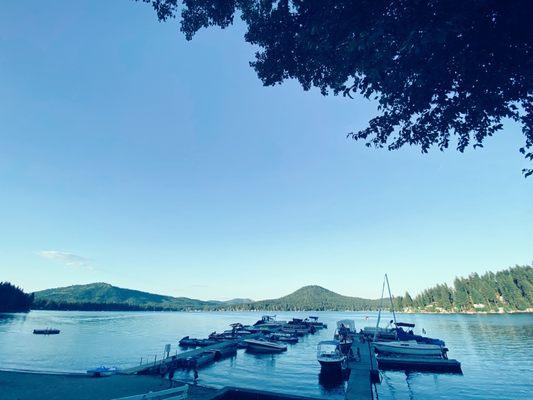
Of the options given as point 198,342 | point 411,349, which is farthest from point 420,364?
point 198,342

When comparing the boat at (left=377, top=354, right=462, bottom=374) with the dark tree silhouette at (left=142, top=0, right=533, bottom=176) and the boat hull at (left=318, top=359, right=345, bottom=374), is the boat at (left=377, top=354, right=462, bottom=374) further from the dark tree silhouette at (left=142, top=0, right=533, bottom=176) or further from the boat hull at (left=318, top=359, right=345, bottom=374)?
the dark tree silhouette at (left=142, top=0, right=533, bottom=176)

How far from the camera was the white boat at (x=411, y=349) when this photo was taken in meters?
50.1

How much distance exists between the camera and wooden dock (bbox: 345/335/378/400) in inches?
1014

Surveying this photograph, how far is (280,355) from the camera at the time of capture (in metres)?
60.6

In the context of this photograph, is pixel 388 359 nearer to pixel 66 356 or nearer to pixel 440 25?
pixel 440 25

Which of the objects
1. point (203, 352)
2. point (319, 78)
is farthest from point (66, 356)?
point (319, 78)

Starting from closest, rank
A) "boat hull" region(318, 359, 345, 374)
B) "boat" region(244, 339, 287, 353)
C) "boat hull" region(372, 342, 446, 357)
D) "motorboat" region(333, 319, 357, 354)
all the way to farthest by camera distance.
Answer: "boat hull" region(318, 359, 345, 374) < "motorboat" region(333, 319, 357, 354) < "boat hull" region(372, 342, 446, 357) < "boat" region(244, 339, 287, 353)

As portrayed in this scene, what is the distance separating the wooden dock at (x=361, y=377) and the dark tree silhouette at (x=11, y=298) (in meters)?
234

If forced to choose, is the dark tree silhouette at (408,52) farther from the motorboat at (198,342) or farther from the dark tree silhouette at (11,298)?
the dark tree silhouette at (11,298)

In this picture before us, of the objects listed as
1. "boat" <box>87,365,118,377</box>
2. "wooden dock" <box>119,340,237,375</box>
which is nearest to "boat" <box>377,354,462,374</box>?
"wooden dock" <box>119,340,237,375</box>

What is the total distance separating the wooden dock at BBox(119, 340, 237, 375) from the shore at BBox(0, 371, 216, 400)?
25.1 feet

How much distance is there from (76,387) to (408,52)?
32292 mm

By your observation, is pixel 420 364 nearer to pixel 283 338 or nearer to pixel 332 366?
pixel 332 366

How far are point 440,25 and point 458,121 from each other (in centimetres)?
839
